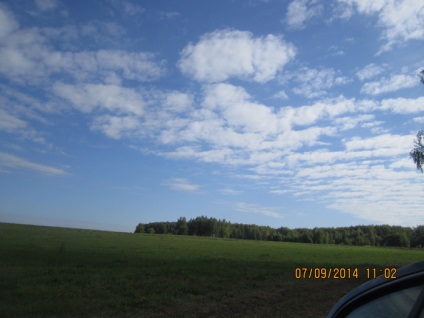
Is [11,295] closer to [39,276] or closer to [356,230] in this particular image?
[39,276]

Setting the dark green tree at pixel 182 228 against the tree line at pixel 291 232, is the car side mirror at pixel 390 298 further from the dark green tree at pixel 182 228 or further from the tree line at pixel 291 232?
the dark green tree at pixel 182 228

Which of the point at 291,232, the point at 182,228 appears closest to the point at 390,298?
the point at 182,228

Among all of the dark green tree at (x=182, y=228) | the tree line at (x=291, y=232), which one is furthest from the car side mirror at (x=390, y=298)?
the dark green tree at (x=182, y=228)

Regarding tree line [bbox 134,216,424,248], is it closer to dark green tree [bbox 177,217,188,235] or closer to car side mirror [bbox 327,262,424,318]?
dark green tree [bbox 177,217,188,235]

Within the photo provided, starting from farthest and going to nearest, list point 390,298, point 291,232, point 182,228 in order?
1. point 291,232
2. point 182,228
3. point 390,298

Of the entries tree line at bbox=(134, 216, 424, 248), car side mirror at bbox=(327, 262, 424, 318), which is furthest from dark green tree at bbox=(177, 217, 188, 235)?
car side mirror at bbox=(327, 262, 424, 318)

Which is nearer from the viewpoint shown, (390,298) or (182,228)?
(390,298)

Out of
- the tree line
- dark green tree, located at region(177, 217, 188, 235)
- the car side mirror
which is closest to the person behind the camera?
the car side mirror

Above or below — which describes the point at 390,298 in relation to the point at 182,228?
below

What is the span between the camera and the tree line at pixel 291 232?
130250 millimetres

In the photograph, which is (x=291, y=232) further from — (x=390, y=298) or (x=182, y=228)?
(x=390, y=298)

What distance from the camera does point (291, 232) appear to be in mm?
148125

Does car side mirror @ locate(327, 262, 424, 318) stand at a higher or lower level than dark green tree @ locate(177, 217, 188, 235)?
lower

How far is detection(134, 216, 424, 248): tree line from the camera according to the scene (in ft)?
427
